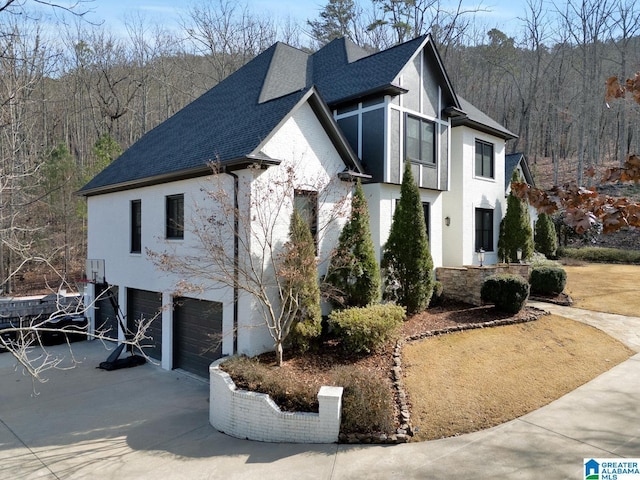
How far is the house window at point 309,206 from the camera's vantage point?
11.0m

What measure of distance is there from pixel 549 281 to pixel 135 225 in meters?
14.8

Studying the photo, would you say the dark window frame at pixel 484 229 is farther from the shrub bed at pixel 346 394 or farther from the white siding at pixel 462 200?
the shrub bed at pixel 346 394

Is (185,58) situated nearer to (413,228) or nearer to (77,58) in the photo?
(77,58)

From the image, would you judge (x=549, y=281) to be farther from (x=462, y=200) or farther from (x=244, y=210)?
(x=244, y=210)

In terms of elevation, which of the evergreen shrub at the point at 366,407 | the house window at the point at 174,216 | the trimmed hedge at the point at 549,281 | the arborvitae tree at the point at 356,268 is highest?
the house window at the point at 174,216

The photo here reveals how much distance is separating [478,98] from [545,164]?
11387 mm

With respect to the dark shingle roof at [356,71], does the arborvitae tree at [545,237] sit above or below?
below

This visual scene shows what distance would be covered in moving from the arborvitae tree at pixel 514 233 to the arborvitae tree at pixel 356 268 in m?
9.19

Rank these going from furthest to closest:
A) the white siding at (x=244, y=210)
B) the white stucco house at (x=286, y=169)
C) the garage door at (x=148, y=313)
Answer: the garage door at (x=148, y=313) → the white stucco house at (x=286, y=169) → the white siding at (x=244, y=210)

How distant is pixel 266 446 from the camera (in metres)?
7.38

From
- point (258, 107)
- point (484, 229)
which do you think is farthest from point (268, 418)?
point (484, 229)

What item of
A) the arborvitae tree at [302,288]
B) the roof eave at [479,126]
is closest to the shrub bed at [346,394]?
the arborvitae tree at [302,288]

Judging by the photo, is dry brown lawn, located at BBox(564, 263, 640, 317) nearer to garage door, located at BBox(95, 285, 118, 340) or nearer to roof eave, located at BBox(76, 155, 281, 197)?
roof eave, located at BBox(76, 155, 281, 197)

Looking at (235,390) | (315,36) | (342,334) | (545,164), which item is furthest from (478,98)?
(235,390)
